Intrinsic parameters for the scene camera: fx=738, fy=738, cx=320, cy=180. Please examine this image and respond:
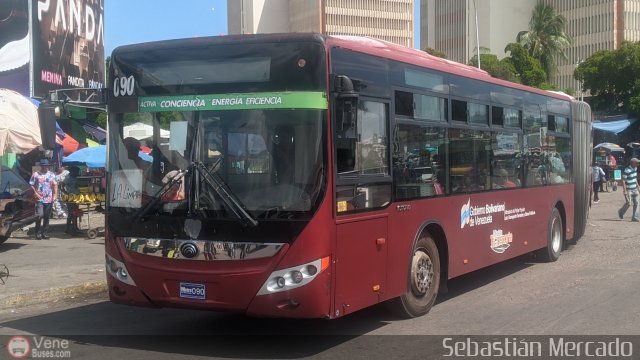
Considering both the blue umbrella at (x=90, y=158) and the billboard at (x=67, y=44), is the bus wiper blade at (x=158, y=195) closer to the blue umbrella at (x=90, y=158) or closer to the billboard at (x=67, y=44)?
the blue umbrella at (x=90, y=158)

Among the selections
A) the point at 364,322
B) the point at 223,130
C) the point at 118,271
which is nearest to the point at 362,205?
the point at 223,130

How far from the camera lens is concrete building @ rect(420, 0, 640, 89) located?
102812 mm

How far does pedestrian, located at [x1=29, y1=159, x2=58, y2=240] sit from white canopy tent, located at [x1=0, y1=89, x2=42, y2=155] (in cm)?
161

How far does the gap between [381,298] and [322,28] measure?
11476 cm

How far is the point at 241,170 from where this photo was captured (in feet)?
23.2

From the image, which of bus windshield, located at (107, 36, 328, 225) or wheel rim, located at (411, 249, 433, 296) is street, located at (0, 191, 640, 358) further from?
bus windshield, located at (107, 36, 328, 225)

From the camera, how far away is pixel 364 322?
28.9 ft

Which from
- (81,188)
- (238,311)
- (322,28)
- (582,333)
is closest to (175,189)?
(238,311)

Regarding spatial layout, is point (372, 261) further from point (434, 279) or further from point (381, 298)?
point (434, 279)

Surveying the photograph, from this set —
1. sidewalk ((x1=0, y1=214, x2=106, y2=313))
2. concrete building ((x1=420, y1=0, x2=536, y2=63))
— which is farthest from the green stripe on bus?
concrete building ((x1=420, y1=0, x2=536, y2=63))

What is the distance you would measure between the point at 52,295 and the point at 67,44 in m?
18.9

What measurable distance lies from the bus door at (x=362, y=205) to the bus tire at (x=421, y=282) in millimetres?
805

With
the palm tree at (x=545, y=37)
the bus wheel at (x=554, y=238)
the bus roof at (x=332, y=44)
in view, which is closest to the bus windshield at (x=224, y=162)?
the bus roof at (x=332, y=44)

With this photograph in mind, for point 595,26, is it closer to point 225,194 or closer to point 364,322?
point 364,322
